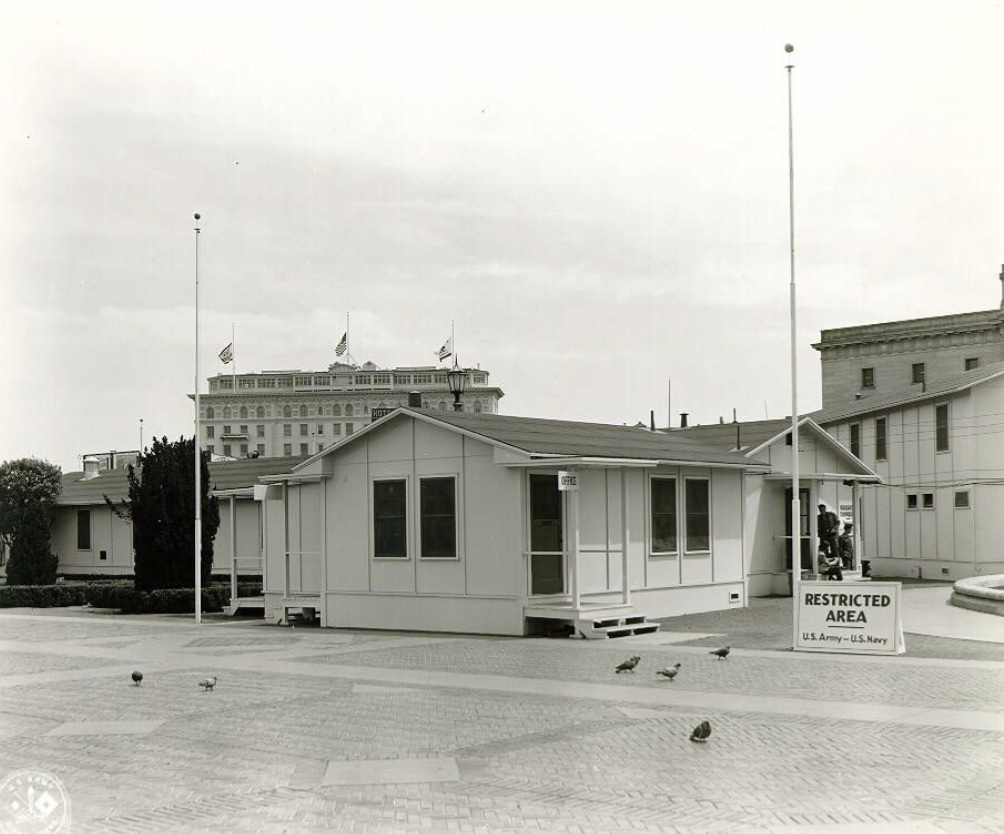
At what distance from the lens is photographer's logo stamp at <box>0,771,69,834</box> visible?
332 inches

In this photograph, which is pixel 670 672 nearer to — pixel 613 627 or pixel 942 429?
pixel 613 627

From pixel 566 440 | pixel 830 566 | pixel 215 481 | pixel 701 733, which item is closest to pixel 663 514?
pixel 566 440

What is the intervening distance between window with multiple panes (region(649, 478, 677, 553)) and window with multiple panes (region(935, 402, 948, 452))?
15.8 meters

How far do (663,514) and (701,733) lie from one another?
13.7 meters

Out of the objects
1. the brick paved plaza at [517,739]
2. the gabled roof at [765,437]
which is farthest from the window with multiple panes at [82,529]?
the brick paved plaza at [517,739]

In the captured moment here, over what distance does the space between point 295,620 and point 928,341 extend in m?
51.4

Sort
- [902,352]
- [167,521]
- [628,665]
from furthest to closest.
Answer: [902,352] < [167,521] < [628,665]

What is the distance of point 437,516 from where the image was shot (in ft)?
72.0

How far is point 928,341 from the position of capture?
6750cm

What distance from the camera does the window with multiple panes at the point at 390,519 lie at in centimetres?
2250

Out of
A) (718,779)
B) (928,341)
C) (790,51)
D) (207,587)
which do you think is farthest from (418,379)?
(718,779)

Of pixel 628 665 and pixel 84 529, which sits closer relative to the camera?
pixel 628 665

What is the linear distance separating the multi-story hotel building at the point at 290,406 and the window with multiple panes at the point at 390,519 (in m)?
109

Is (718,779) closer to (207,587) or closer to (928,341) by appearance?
(207,587)
